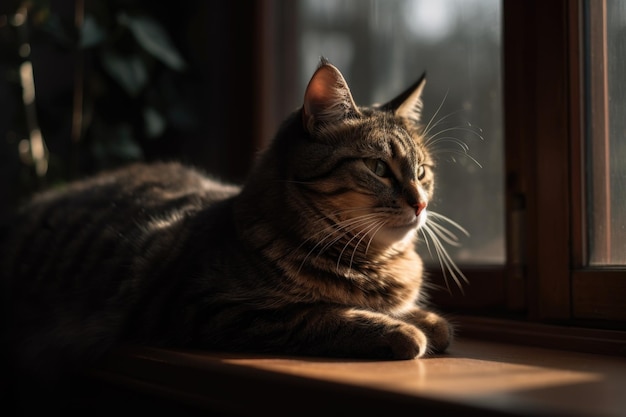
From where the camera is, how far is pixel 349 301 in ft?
4.00

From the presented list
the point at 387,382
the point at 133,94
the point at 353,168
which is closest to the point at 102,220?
the point at 133,94

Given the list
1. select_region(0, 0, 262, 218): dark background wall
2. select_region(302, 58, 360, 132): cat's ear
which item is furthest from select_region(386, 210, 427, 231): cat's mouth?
select_region(0, 0, 262, 218): dark background wall

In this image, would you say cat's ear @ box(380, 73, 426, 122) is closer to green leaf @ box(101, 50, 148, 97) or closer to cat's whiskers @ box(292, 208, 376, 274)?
cat's whiskers @ box(292, 208, 376, 274)

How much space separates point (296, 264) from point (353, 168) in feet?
0.67

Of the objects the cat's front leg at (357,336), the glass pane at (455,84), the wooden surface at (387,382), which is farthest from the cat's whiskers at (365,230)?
the glass pane at (455,84)

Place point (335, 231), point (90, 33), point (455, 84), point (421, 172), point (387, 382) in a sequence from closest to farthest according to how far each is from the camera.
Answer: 1. point (387, 382)
2. point (335, 231)
3. point (421, 172)
4. point (455, 84)
5. point (90, 33)

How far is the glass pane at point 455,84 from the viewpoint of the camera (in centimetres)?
154

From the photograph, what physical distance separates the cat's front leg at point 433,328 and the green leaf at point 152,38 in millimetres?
1246

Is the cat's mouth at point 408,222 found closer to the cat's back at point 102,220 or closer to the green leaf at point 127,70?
the cat's back at point 102,220

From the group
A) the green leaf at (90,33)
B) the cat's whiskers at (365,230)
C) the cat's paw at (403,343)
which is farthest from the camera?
the green leaf at (90,33)

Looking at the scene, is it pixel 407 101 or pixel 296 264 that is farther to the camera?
pixel 407 101

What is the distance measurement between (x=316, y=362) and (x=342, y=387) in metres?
0.18

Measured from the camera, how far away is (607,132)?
1291 mm

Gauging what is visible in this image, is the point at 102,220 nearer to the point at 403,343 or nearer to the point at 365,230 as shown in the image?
the point at 365,230
